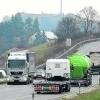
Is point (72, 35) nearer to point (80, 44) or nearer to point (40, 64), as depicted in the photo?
point (80, 44)

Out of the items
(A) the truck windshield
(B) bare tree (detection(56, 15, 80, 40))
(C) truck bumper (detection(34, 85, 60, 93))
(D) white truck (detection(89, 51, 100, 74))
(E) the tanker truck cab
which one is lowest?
(C) truck bumper (detection(34, 85, 60, 93))

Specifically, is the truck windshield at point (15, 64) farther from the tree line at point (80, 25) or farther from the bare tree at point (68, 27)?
the bare tree at point (68, 27)

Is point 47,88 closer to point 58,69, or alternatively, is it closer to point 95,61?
point 58,69

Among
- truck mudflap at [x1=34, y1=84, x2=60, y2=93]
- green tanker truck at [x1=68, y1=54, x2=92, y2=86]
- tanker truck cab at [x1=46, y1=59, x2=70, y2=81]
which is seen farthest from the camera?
green tanker truck at [x1=68, y1=54, x2=92, y2=86]

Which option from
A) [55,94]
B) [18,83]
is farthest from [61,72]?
[18,83]

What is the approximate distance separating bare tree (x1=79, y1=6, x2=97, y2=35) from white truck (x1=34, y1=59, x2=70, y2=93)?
349 feet

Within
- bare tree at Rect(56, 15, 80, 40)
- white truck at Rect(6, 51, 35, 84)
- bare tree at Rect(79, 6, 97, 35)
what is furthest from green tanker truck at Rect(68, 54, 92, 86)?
bare tree at Rect(79, 6, 97, 35)

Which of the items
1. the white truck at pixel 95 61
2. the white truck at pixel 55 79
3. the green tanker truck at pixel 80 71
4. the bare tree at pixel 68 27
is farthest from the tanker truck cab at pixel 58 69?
the bare tree at pixel 68 27

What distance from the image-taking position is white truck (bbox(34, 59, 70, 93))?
40.9 m

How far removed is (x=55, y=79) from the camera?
43.5 m

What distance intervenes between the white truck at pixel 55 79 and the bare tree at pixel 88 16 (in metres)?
106

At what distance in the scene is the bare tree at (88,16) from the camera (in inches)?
6056

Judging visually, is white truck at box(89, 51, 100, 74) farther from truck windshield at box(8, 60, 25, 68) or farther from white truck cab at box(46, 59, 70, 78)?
white truck cab at box(46, 59, 70, 78)

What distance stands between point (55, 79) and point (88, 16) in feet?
371
